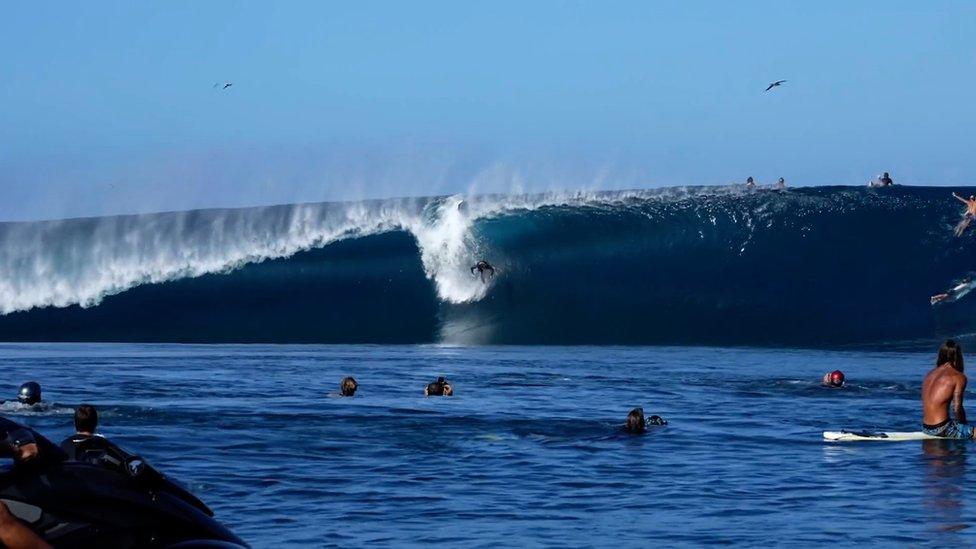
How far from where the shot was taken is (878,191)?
4612cm

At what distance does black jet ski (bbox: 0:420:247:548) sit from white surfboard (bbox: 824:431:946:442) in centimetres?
1107

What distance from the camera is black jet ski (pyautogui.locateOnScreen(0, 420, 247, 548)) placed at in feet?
22.2

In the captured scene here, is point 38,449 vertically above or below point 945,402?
above

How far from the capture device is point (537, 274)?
43.6 m

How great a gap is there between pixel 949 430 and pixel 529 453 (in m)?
4.78

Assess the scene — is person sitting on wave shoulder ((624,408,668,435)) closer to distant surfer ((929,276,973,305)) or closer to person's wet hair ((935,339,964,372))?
person's wet hair ((935,339,964,372))

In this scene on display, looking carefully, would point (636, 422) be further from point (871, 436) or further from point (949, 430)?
point (949, 430)

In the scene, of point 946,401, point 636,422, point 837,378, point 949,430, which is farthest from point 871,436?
point 837,378

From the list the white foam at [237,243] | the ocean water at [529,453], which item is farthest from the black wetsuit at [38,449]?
the white foam at [237,243]

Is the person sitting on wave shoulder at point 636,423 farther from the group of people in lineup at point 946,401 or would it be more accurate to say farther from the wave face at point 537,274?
the wave face at point 537,274

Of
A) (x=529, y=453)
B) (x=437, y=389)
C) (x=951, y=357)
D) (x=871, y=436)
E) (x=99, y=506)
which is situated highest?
(x=951, y=357)

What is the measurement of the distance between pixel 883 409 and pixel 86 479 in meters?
16.2

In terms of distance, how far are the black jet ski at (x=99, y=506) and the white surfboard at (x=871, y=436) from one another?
1107 cm

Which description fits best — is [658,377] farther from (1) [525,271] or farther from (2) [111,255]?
(2) [111,255]
